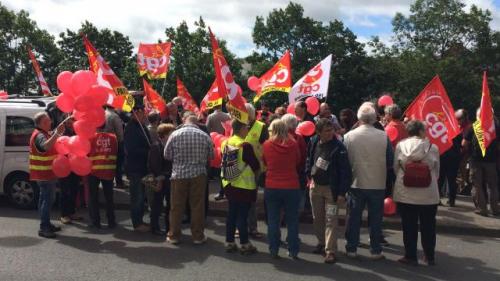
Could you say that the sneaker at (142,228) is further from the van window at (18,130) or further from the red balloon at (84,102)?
the van window at (18,130)

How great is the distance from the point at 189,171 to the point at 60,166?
1.78 meters

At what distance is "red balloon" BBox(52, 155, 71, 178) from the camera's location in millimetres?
6785

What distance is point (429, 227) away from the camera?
5969 mm

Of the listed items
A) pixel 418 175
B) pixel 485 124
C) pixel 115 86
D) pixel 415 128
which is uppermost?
pixel 115 86

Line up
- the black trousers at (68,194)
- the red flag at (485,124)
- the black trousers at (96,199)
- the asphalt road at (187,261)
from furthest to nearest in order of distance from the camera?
the red flag at (485,124), the black trousers at (68,194), the black trousers at (96,199), the asphalt road at (187,261)

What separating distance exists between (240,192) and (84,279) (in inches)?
81.6

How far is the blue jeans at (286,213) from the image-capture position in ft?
19.7

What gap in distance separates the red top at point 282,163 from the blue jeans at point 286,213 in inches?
A: 3.5

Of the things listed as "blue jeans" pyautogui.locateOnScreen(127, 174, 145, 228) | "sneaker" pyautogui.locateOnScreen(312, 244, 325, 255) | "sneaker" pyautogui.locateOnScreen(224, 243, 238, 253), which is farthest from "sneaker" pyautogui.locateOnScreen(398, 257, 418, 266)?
"blue jeans" pyautogui.locateOnScreen(127, 174, 145, 228)

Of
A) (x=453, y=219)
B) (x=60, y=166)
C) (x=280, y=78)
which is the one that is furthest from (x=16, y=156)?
(x=453, y=219)

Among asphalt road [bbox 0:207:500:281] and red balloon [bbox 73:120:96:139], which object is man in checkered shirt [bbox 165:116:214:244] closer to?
asphalt road [bbox 0:207:500:281]

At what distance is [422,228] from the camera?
6035 mm

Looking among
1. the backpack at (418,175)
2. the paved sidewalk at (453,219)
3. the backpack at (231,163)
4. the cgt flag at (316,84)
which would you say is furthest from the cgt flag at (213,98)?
the backpack at (418,175)

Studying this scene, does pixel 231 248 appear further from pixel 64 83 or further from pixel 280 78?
pixel 280 78
